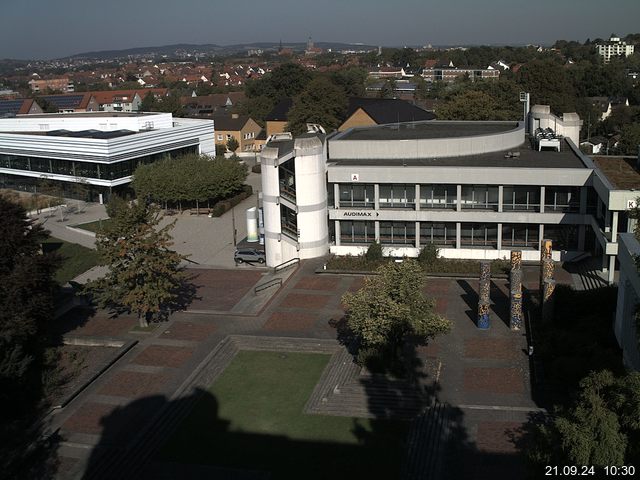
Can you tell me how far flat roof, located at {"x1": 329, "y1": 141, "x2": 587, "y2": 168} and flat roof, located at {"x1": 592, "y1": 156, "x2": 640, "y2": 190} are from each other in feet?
4.11

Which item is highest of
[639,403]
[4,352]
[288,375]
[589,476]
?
[639,403]

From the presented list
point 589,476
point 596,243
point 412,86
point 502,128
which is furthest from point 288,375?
point 412,86

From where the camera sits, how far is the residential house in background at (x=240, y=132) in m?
88.4

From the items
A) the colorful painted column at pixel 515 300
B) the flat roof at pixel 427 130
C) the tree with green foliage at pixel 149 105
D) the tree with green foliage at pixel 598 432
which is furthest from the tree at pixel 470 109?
the tree with green foliage at pixel 149 105

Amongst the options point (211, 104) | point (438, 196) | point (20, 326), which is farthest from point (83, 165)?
point (211, 104)

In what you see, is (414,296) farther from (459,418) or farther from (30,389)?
(30,389)

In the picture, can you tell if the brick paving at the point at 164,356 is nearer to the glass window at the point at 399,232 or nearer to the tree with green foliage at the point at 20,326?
the tree with green foliage at the point at 20,326

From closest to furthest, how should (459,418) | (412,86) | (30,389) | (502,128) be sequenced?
(459,418), (30,389), (502,128), (412,86)

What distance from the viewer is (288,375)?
25703 mm

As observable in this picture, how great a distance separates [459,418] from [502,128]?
31.2 m

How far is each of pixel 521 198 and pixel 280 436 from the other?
21747mm

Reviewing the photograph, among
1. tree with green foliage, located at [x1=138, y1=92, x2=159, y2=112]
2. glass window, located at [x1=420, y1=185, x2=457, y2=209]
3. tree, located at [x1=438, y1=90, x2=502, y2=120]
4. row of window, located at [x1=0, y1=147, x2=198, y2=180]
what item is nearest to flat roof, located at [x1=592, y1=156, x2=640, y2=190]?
glass window, located at [x1=420, y1=185, x2=457, y2=209]

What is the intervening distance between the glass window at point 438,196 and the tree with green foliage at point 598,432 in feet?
81.2

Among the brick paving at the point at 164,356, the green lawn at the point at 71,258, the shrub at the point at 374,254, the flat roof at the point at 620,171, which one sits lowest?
the green lawn at the point at 71,258
